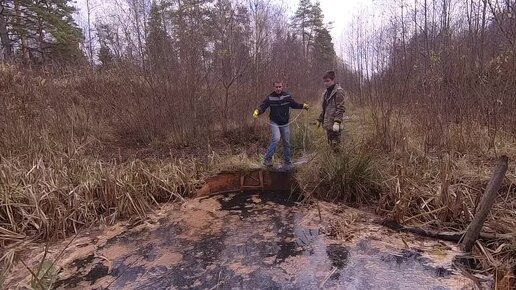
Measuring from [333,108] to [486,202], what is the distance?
3.17 m

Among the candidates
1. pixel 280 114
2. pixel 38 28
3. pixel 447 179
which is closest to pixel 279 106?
pixel 280 114

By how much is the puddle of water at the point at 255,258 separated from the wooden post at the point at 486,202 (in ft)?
0.77

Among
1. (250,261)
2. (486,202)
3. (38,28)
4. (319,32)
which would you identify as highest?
(319,32)

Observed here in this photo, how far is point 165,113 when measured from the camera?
25.2ft

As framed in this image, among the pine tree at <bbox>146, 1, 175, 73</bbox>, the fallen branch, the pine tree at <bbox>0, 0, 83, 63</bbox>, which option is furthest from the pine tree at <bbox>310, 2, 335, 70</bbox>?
the fallen branch

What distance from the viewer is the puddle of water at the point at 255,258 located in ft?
11.0

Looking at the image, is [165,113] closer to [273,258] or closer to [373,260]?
[273,258]

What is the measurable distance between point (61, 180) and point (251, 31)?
6282 millimetres

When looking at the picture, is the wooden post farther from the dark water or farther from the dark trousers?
the dark trousers

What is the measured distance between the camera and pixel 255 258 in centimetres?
386

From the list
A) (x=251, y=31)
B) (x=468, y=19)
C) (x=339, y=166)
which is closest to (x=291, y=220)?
(x=339, y=166)

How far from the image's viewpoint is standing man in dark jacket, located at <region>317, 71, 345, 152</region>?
19.5 ft

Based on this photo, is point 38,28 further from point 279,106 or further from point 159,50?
point 279,106

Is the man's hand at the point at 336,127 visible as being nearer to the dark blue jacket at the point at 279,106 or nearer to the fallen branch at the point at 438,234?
the dark blue jacket at the point at 279,106
